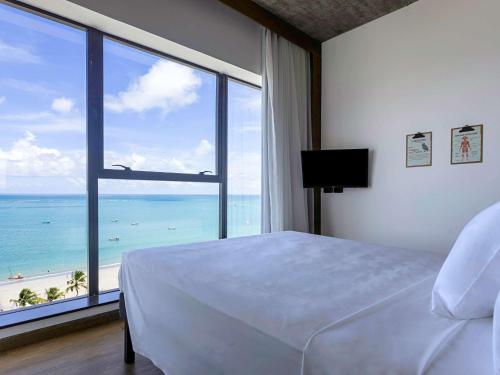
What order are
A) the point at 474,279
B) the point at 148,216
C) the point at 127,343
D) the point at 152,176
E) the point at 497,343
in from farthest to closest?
the point at 148,216 → the point at 152,176 → the point at 127,343 → the point at 474,279 → the point at 497,343

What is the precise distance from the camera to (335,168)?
3553mm

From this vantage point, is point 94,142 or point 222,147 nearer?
point 94,142

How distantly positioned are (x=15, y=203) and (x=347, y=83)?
3.61 meters

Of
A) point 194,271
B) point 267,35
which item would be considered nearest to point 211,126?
point 267,35

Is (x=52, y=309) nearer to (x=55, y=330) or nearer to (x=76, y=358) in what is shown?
(x=55, y=330)

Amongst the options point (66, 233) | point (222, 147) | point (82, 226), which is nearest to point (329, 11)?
point (222, 147)

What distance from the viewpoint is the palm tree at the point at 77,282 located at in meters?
2.65

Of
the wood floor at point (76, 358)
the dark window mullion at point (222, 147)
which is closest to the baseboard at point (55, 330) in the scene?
the wood floor at point (76, 358)

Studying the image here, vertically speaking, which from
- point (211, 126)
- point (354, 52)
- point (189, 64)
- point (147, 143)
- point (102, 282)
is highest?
point (354, 52)

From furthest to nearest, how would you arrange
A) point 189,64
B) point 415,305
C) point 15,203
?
1. point 189,64
2. point 15,203
3. point 415,305

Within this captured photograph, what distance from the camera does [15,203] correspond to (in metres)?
2.42

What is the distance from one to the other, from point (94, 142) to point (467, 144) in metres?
3.38

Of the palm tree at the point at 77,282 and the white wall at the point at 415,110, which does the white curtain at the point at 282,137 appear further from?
the palm tree at the point at 77,282

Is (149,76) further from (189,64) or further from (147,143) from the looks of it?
(147,143)
